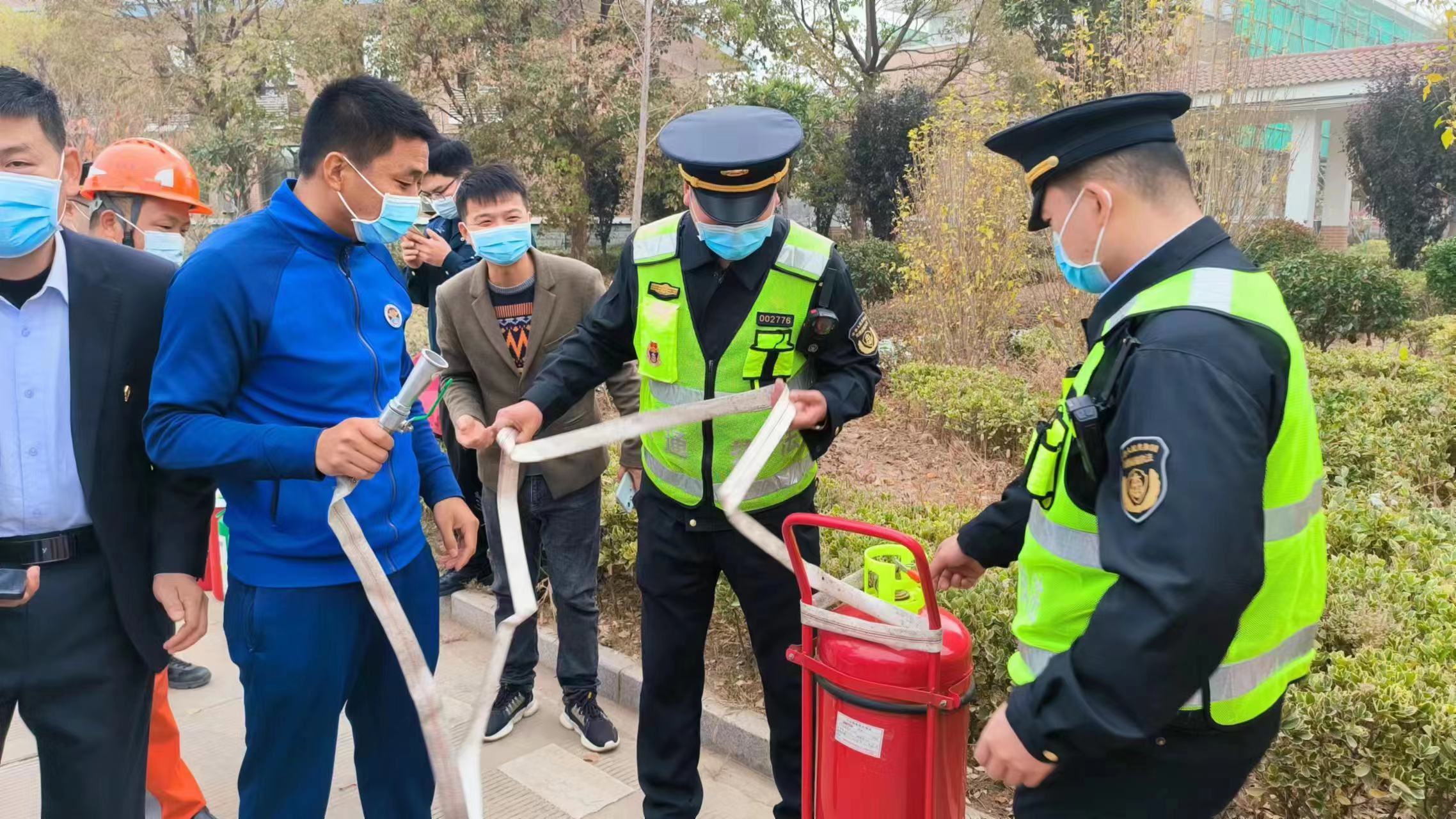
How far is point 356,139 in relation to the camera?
7.61 feet

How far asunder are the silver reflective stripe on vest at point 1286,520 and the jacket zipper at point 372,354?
1.88 meters

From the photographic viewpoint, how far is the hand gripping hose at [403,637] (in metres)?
2.13

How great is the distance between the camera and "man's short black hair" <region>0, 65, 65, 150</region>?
7.09ft

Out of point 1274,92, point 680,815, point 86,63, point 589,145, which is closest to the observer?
point 680,815

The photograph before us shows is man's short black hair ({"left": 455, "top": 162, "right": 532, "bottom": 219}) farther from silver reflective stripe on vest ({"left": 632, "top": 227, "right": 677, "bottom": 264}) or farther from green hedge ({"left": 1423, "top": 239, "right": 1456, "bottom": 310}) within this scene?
green hedge ({"left": 1423, "top": 239, "right": 1456, "bottom": 310})

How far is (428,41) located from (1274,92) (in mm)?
13947

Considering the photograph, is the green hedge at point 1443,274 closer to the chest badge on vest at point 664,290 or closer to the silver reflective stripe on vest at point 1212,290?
the chest badge on vest at point 664,290

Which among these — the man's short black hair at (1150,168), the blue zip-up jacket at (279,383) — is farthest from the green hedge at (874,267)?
the man's short black hair at (1150,168)

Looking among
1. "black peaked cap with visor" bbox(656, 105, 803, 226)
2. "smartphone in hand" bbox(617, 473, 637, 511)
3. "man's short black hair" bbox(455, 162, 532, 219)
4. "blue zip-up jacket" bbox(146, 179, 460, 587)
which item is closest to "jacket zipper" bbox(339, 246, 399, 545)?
"blue zip-up jacket" bbox(146, 179, 460, 587)

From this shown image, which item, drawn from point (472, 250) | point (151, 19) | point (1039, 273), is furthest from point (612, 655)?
point (151, 19)

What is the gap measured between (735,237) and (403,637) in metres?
1.34

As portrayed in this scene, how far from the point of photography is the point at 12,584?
2.05 m

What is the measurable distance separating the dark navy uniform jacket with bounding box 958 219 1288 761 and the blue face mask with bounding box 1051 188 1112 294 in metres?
0.23

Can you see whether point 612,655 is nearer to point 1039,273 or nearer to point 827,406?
point 827,406
